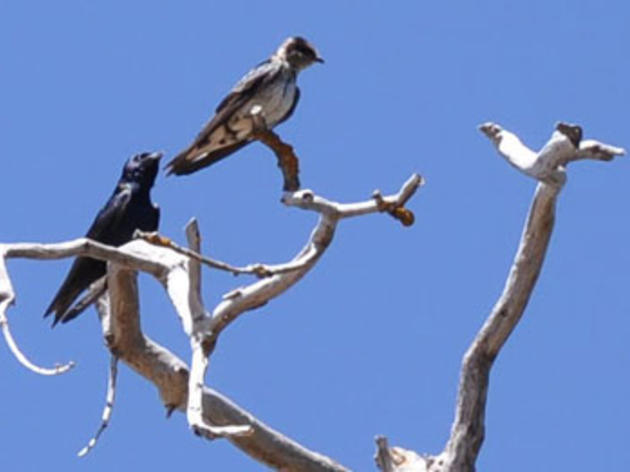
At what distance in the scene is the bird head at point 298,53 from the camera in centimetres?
1255

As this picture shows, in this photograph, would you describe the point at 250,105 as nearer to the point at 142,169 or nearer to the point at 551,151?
the point at 142,169

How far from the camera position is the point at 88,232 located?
11.4 meters

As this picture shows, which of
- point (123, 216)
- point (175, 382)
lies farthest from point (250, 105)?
point (175, 382)

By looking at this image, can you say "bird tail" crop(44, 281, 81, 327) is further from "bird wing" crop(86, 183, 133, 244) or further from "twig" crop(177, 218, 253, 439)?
"twig" crop(177, 218, 253, 439)

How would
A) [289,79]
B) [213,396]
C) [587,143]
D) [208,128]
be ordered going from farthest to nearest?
[289,79] < [208,128] < [213,396] < [587,143]

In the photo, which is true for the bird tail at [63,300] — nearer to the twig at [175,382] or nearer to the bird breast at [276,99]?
the twig at [175,382]

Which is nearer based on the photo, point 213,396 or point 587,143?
point 587,143

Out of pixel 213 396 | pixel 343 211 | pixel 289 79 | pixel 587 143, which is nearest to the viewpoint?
pixel 587 143

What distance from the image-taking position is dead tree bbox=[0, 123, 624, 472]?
721 cm

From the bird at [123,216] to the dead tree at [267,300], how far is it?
1301 millimetres

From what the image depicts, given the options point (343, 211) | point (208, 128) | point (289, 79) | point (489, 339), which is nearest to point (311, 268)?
point (343, 211)

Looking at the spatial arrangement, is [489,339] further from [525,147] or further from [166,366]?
[166,366]

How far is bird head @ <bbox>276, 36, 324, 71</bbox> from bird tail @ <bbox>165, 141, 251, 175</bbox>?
1.29 meters

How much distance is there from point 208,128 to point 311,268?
12.3ft
